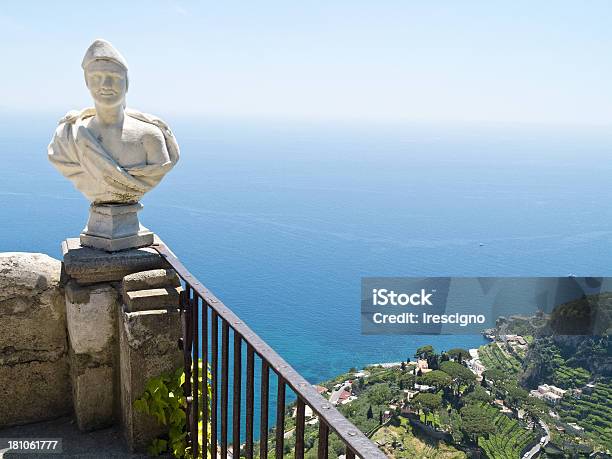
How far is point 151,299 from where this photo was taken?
9.86ft

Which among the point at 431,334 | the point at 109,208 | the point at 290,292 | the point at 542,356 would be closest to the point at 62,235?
the point at 290,292

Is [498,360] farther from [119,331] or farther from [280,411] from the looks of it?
[280,411]

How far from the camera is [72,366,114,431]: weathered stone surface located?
328cm

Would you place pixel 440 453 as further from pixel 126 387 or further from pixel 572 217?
pixel 572 217

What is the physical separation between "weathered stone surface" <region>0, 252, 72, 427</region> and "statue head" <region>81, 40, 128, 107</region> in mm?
997

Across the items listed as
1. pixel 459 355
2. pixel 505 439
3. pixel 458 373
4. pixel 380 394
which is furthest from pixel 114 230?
pixel 459 355

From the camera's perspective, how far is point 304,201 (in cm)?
11694

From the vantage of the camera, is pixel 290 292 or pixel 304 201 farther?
pixel 304 201

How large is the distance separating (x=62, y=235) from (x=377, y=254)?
45576 mm

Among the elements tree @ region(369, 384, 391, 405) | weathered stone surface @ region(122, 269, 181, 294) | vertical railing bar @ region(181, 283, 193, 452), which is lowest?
tree @ region(369, 384, 391, 405)

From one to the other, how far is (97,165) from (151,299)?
0.83 meters

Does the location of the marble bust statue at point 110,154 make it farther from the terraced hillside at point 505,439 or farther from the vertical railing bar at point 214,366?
the terraced hillside at point 505,439

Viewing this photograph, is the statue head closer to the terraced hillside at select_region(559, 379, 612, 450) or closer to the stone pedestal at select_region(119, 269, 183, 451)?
the stone pedestal at select_region(119, 269, 183, 451)

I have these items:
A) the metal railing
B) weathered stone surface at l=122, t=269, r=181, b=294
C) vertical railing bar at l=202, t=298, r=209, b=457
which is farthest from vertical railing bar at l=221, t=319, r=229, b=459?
weathered stone surface at l=122, t=269, r=181, b=294
